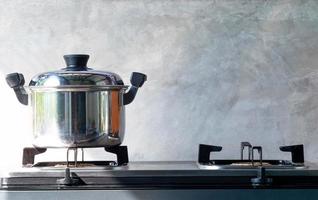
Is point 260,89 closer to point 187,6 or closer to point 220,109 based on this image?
point 220,109

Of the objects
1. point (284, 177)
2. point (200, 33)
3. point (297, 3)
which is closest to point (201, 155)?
point (284, 177)

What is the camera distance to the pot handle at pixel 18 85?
9.12 feet

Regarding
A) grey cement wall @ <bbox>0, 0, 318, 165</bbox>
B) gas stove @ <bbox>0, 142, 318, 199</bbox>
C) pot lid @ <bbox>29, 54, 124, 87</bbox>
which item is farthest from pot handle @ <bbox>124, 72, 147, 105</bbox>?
grey cement wall @ <bbox>0, 0, 318, 165</bbox>

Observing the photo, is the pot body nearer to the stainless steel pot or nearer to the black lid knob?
the stainless steel pot

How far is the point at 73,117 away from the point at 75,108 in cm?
3

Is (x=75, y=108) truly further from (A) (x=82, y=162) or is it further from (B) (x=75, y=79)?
(A) (x=82, y=162)

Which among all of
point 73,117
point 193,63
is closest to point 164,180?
point 73,117

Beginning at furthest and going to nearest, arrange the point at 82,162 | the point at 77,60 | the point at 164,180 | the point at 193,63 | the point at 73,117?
the point at 193,63 < the point at 82,162 < the point at 77,60 < the point at 73,117 < the point at 164,180

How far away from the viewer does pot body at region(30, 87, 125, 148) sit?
8.69 ft

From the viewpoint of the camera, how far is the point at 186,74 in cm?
336

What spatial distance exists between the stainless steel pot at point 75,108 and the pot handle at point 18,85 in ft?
0.25

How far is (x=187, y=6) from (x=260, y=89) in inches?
18.1

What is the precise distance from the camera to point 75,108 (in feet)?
8.72

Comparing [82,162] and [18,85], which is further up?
[18,85]
